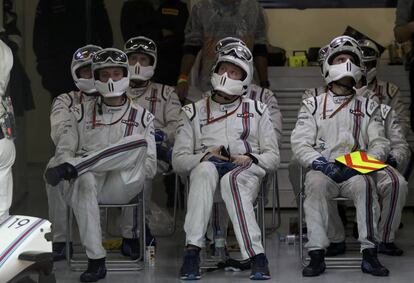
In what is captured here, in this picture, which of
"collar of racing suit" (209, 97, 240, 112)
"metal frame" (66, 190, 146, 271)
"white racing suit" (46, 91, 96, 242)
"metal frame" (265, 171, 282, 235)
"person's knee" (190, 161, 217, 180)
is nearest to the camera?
"person's knee" (190, 161, 217, 180)

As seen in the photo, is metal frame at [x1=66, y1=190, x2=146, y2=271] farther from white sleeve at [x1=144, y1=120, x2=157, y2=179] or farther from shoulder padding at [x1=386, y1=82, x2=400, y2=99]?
shoulder padding at [x1=386, y1=82, x2=400, y2=99]

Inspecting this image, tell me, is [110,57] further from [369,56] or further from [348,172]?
[369,56]

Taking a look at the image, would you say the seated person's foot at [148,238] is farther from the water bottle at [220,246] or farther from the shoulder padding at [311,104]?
the shoulder padding at [311,104]

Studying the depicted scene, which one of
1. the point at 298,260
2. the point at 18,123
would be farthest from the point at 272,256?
the point at 18,123

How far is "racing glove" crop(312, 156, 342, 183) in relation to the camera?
7.36 meters

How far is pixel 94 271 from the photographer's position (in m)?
7.25

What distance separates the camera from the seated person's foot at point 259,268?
283 inches

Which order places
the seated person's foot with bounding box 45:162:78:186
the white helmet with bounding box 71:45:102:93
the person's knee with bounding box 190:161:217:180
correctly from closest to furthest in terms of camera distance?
the seated person's foot with bounding box 45:162:78:186, the person's knee with bounding box 190:161:217:180, the white helmet with bounding box 71:45:102:93

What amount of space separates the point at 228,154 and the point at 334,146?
29.1 inches

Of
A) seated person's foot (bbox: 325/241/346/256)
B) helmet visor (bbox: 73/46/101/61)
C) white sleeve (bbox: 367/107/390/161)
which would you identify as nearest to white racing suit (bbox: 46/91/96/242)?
helmet visor (bbox: 73/46/101/61)

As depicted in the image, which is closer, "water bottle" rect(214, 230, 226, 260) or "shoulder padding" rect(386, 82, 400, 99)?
"water bottle" rect(214, 230, 226, 260)

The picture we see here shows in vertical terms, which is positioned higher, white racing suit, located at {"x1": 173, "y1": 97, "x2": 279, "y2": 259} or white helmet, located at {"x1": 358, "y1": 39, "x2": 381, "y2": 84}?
white helmet, located at {"x1": 358, "y1": 39, "x2": 381, "y2": 84}

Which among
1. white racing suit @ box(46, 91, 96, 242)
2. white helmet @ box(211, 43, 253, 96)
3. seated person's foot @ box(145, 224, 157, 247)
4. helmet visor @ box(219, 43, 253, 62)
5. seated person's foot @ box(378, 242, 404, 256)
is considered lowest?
seated person's foot @ box(378, 242, 404, 256)

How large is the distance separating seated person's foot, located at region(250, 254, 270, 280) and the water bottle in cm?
38
